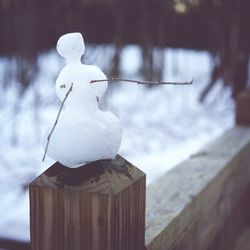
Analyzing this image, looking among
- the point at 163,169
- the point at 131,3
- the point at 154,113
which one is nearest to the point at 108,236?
the point at 131,3

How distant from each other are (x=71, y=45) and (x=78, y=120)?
14cm

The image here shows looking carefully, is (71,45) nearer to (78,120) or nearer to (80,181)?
(78,120)

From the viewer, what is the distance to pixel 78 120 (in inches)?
38.5

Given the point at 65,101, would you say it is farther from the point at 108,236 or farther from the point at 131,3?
the point at 131,3

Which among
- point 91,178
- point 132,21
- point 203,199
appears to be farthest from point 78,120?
point 132,21

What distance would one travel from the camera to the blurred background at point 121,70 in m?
2.69

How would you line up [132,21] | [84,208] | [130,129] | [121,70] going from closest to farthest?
1. [84,208]
2. [132,21]
3. [121,70]
4. [130,129]

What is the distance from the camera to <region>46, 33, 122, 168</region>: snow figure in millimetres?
972

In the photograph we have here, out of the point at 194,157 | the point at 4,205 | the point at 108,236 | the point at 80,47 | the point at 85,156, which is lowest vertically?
the point at 4,205

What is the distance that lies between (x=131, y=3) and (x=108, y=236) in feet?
6.65

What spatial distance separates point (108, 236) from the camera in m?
0.95

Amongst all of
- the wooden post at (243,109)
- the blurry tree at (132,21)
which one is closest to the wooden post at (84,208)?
the blurry tree at (132,21)

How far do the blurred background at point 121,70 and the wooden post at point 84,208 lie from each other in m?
1.19

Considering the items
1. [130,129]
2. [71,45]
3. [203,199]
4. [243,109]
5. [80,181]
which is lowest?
[130,129]
